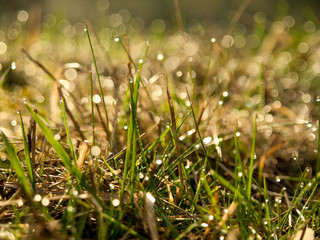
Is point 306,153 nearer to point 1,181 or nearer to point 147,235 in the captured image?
point 147,235

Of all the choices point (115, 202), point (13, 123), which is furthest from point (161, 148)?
point (13, 123)

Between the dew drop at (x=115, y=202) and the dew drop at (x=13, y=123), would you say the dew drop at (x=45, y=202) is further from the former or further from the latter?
the dew drop at (x=13, y=123)

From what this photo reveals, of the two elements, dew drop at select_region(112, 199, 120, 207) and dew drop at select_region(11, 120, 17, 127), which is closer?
dew drop at select_region(112, 199, 120, 207)

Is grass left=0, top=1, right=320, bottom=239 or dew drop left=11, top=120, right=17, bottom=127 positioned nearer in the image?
grass left=0, top=1, right=320, bottom=239

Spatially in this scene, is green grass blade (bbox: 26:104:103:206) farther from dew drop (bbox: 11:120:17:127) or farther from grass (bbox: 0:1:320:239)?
dew drop (bbox: 11:120:17:127)

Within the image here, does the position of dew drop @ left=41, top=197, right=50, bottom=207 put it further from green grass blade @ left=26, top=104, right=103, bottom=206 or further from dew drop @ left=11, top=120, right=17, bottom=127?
dew drop @ left=11, top=120, right=17, bottom=127

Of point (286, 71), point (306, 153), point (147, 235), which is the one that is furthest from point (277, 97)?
point (147, 235)

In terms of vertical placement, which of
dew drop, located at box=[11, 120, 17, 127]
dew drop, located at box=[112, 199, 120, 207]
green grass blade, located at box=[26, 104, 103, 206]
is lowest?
dew drop, located at box=[11, 120, 17, 127]

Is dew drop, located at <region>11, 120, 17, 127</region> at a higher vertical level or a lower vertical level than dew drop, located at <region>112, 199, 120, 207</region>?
lower

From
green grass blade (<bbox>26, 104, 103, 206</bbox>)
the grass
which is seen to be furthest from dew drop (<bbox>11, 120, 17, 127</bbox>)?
green grass blade (<bbox>26, 104, 103, 206</bbox>)

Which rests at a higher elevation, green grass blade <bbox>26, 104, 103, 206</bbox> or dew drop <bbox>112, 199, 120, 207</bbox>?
green grass blade <bbox>26, 104, 103, 206</bbox>
